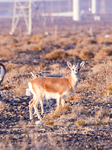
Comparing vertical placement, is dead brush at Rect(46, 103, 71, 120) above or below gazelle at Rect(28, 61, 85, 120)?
below

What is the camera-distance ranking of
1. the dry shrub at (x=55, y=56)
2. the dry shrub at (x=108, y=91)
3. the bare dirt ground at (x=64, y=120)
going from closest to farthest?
the bare dirt ground at (x=64, y=120), the dry shrub at (x=108, y=91), the dry shrub at (x=55, y=56)

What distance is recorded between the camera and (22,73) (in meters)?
11.6

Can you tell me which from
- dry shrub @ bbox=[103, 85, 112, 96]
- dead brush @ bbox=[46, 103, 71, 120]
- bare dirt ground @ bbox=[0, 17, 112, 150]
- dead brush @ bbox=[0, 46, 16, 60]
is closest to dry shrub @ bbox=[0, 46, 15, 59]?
dead brush @ bbox=[0, 46, 16, 60]

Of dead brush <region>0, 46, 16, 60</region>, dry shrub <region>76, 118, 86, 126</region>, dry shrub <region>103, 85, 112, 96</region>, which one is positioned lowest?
dry shrub <region>76, 118, 86, 126</region>

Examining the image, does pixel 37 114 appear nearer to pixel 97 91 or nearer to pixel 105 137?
pixel 105 137

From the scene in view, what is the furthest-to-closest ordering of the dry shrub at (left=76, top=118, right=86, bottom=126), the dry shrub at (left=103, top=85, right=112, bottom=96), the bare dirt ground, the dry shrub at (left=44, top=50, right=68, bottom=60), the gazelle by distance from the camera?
the dry shrub at (left=44, top=50, right=68, bottom=60) < the dry shrub at (left=103, top=85, right=112, bottom=96) < the gazelle < the dry shrub at (left=76, top=118, right=86, bottom=126) < the bare dirt ground

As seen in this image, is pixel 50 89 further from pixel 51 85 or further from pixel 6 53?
pixel 6 53

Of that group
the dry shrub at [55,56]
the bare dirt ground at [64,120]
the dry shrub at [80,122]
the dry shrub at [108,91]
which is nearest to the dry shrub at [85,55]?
the dry shrub at [55,56]

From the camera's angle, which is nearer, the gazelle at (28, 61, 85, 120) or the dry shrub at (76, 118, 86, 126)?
the dry shrub at (76, 118, 86, 126)

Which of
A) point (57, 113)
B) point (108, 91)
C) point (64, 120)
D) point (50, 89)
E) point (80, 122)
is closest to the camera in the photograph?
point (80, 122)

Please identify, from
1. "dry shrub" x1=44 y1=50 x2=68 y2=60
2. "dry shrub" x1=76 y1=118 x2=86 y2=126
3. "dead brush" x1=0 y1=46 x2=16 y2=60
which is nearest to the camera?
"dry shrub" x1=76 y1=118 x2=86 y2=126

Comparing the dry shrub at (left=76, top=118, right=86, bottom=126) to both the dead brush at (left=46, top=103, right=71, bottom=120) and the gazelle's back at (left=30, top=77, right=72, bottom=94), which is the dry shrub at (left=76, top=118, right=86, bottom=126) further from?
the gazelle's back at (left=30, top=77, right=72, bottom=94)

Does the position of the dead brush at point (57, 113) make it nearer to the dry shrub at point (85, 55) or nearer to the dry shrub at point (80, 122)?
the dry shrub at point (80, 122)

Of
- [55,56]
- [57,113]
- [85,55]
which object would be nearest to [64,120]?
[57,113]
